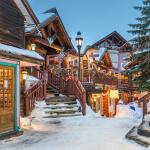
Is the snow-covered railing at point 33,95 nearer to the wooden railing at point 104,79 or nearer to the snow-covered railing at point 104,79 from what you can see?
the snow-covered railing at point 104,79

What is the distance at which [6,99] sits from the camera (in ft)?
41.3

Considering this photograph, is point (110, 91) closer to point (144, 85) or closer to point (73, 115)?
point (73, 115)

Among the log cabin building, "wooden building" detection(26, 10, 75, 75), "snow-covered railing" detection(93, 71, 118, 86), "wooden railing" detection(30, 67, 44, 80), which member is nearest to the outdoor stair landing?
"wooden railing" detection(30, 67, 44, 80)

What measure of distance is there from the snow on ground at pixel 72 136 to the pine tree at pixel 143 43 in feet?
7.18

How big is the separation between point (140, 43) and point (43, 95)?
9.79 meters

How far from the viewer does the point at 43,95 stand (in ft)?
69.2

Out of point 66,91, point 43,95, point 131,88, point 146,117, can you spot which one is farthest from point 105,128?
point 131,88

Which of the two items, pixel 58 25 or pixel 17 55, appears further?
pixel 58 25

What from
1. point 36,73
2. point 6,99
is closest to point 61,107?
point 36,73

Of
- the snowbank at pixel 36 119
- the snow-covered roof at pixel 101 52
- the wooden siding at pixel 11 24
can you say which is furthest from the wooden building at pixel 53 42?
the snow-covered roof at pixel 101 52

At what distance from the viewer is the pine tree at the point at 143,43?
12.3 meters

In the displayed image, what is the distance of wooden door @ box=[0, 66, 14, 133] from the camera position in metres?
Result: 12.2

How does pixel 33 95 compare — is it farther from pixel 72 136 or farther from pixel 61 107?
pixel 72 136

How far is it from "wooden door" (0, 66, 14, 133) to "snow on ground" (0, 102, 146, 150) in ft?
2.15
